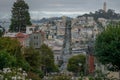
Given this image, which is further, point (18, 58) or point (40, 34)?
point (40, 34)

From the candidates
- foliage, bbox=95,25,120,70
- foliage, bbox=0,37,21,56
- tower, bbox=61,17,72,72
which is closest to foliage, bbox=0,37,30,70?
foliage, bbox=0,37,21,56

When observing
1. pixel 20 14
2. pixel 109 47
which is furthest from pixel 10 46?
pixel 20 14

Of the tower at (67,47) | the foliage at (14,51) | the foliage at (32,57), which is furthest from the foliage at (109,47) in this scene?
the tower at (67,47)

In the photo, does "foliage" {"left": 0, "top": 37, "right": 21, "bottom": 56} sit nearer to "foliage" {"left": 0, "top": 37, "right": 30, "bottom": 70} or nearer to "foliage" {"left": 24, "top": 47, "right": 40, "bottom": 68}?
"foliage" {"left": 0, "top": 37, "right": 30, "bottom": 70}

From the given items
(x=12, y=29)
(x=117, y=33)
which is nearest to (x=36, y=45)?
(x=12, y=29)

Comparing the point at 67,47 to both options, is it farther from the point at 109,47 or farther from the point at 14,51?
the point at 109,47

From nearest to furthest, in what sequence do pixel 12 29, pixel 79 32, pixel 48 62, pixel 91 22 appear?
pixel 48 62 → pixel 12 29 → pixel 79 32 → pixel 91 22

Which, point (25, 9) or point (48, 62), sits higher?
point (25, 9)

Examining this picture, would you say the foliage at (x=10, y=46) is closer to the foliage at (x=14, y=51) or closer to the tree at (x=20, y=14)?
the foliage at (x=14, y=51)

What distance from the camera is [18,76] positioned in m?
15.5

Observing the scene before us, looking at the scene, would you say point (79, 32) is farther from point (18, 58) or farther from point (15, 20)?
point (18, 58)

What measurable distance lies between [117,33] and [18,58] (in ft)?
36.2

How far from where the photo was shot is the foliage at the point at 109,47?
26817mm

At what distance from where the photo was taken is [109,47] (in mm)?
27125
